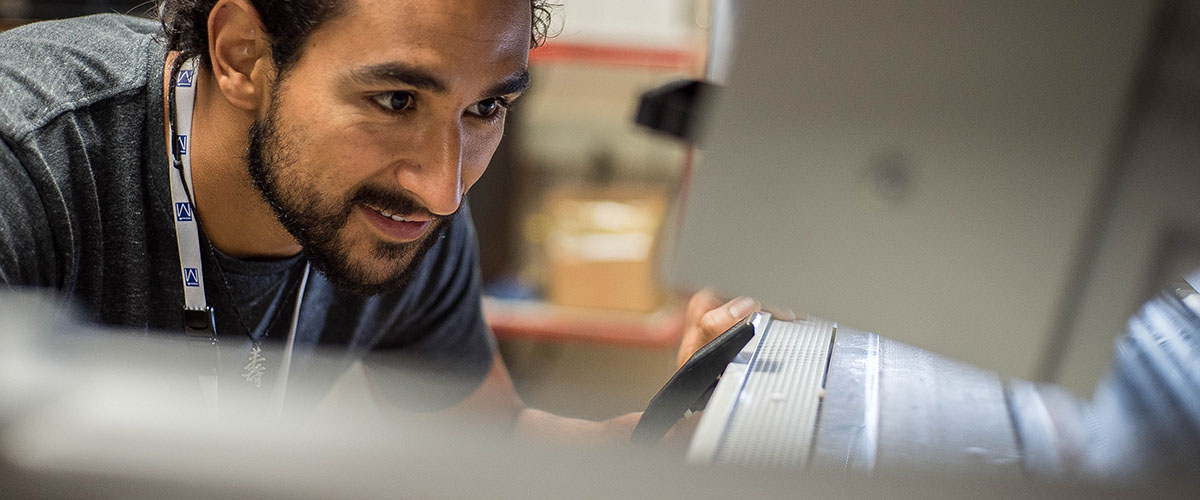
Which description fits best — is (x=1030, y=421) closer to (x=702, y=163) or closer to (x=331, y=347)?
(x=702, y=163)

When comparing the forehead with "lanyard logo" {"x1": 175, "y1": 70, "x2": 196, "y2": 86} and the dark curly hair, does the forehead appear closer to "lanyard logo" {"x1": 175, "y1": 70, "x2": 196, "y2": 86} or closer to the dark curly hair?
the dark curly hair

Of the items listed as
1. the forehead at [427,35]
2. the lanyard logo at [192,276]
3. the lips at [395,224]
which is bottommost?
the lanyard logo at [192,276]

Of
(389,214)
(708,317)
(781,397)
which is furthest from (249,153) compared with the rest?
(781,397)

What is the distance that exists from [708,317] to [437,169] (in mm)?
278

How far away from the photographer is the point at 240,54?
3.04 ft

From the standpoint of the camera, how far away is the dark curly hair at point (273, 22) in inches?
33.5

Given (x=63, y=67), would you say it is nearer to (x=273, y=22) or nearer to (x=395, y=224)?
(x=273, y=22)

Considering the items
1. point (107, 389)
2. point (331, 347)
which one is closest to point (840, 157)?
point (107, 389)

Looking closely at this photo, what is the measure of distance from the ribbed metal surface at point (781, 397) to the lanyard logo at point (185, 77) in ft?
2.00

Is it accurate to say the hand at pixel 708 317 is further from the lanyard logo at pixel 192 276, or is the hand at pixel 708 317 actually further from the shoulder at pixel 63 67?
the shoulder at pixel 63 67

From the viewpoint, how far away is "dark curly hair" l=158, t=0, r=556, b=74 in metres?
0.85

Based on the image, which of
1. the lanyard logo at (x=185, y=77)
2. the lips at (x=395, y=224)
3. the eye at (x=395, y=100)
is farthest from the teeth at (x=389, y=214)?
the lanyard logo at (x=185, y=77)

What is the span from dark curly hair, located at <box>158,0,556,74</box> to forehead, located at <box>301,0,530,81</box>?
2 centimetres

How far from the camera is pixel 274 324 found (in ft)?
3.46
